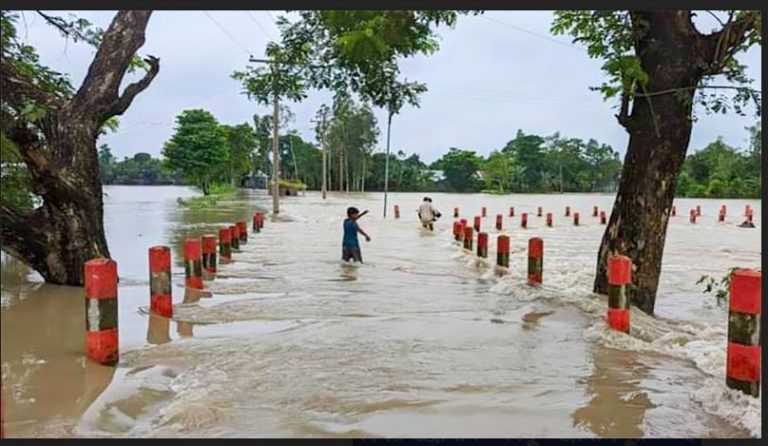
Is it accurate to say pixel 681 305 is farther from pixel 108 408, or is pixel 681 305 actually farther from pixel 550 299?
pixel 108 408

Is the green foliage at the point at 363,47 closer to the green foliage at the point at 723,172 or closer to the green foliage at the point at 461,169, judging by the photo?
the green foliage at the point at 461,169

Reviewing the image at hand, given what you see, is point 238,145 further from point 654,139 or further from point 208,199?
point 654,139

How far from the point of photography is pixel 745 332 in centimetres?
412

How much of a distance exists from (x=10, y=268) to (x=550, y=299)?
548 centimetres

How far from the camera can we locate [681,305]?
8.74m

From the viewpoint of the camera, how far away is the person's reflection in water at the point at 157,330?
5.25 meters

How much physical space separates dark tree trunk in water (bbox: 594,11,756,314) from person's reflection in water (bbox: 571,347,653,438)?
1461 mm

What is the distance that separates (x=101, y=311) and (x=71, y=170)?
1595 millimetres

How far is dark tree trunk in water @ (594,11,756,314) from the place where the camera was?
254 inches

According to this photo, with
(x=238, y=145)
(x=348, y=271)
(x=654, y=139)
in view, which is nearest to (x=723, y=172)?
(x=654, y=139)

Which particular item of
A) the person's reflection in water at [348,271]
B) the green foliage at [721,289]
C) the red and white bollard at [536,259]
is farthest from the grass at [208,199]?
the green foliage at [721,289]

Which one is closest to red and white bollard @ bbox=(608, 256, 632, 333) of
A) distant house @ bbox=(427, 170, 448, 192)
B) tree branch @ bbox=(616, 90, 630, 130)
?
tree branch @ bbox=(616, 90, 630, 130)

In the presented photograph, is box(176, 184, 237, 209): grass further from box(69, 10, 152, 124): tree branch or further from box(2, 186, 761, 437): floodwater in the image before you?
box(69, 10, 152, 124): tree branch

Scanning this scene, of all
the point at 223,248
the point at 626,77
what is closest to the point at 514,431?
the point at 626,77
